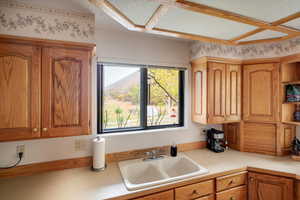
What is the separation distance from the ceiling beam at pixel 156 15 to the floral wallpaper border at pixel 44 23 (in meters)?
0.50

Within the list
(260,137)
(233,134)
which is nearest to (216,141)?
(233,134)

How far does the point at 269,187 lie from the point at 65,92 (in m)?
2.09

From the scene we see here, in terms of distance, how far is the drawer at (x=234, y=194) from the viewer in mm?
1486

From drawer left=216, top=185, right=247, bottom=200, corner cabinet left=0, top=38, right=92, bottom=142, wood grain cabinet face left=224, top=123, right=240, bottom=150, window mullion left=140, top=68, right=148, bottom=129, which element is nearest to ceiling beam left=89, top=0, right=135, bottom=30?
corner cabinet left=0, top=38, right=92, bottom=142

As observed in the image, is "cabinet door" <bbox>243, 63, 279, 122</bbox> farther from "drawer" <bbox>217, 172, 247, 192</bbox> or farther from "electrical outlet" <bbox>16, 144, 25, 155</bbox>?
"electrical outlet" <bbox>16, 144, 25, 155</bbox>

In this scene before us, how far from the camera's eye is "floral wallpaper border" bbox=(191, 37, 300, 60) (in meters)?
1.73

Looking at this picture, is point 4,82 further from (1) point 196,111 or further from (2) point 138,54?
(1) point 196,111

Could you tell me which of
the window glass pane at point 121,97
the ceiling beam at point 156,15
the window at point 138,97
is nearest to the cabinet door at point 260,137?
the window at point 138,97

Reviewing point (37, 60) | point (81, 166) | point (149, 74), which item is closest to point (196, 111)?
point (149, 74)

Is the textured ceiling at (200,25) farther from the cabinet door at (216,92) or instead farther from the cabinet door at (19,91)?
the cabinet door at (19,91)

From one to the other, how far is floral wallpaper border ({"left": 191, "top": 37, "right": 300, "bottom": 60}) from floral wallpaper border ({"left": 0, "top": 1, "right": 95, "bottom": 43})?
4.17ft

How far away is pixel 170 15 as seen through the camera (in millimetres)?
1091

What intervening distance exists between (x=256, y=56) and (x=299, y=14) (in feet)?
2.98

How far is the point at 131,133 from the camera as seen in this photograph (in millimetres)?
1810
